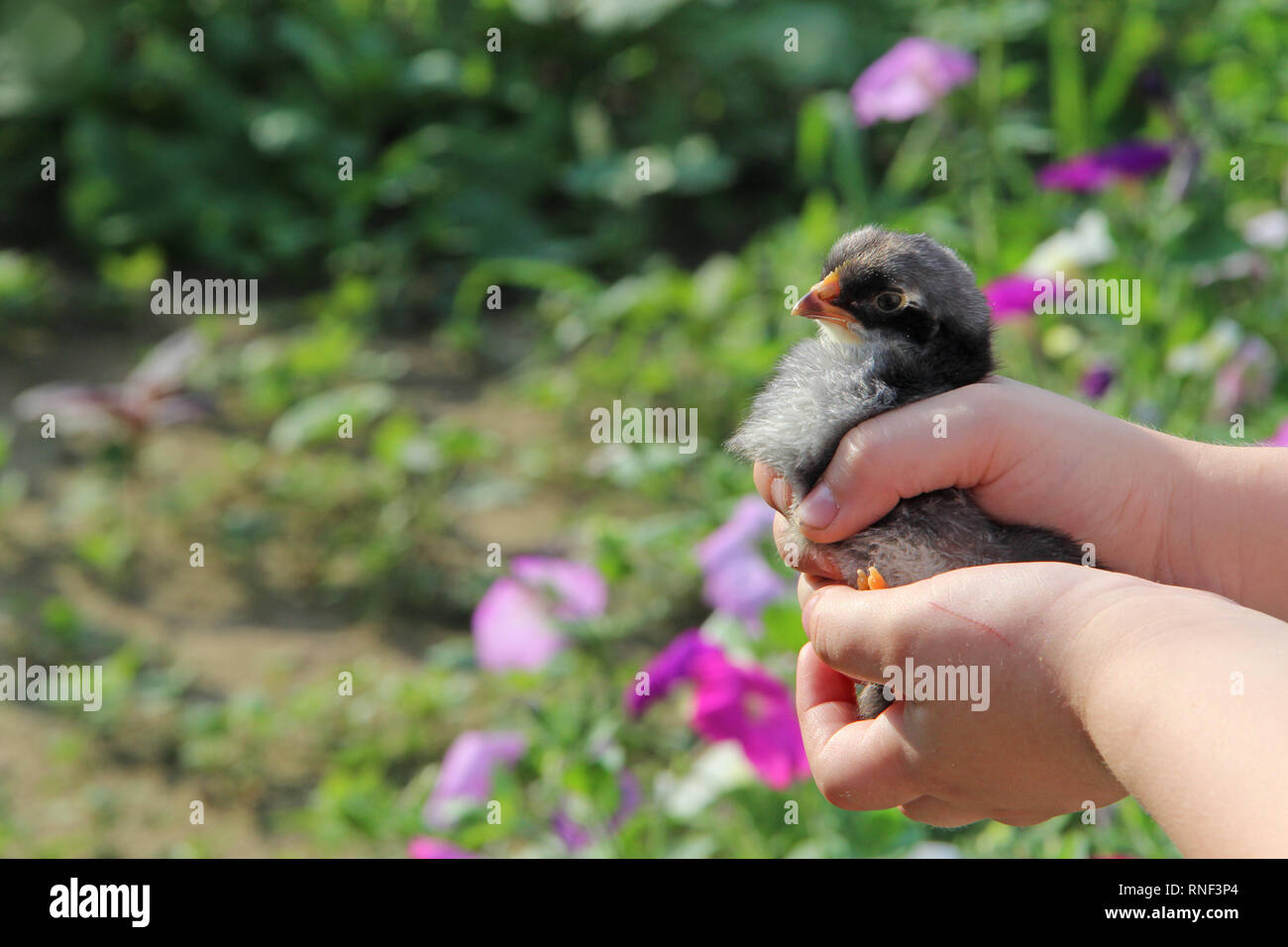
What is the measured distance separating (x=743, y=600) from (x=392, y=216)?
4397 millimetres

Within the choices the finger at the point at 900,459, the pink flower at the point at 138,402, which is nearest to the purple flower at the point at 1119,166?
the finger at the point at 900,459

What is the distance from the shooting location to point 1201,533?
7.14 feet

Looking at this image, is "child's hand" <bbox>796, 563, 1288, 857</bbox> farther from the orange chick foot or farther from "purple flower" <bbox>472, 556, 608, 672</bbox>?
"purple flower" <bbox>472, 556, 608, 672</bbox>

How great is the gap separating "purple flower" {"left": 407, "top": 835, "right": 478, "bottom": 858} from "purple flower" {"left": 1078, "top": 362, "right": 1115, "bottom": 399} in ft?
6.67

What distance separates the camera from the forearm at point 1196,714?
144cm

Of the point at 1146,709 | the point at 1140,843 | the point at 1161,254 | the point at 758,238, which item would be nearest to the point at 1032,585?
the point at 1146,709

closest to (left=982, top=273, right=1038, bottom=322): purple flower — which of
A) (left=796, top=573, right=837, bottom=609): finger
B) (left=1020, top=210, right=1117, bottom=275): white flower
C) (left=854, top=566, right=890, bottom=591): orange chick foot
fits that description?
(left=1020, top=210, right=1117, bottom=275): white flower

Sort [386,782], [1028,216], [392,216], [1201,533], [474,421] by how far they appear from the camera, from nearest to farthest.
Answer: [1201,533], [386,782], [1028,216], [474,421], [392,216]

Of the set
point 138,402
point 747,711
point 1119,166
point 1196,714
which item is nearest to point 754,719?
point 747,711

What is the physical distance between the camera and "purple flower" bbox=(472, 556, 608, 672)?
311 cm

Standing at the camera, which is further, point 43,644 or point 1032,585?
point 43,644

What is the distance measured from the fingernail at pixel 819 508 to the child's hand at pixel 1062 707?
0.13 metres

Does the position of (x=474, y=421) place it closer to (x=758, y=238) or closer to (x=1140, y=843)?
(x=758, y=238)

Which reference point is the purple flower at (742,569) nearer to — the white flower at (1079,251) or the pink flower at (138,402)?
the white flower at (1079,251)
